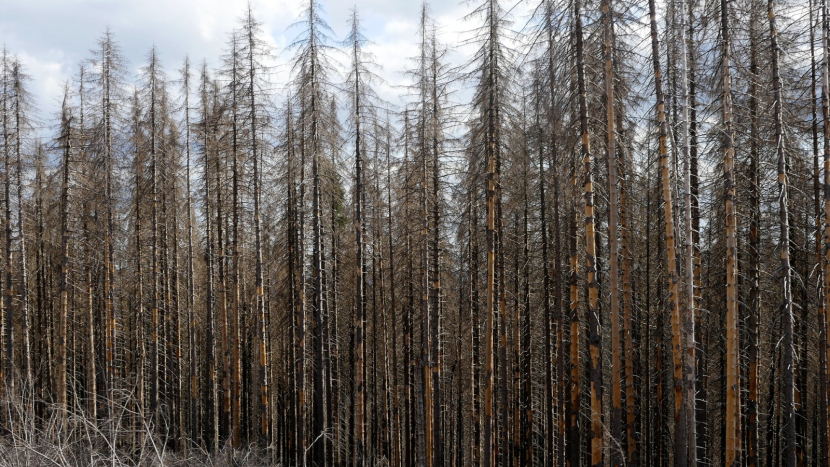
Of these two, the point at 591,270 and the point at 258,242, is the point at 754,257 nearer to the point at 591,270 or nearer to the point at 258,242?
the point at 591,270

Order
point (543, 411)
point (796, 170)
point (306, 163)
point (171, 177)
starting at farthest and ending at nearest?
point (543, 411) → point (171, 177) → point (306, 163) → point (796, 170)

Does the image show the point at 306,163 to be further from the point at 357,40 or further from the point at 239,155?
the point at 357,40

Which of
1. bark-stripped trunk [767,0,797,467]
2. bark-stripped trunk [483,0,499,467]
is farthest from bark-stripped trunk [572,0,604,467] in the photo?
bark-stripped trunk [767,0,797,467]

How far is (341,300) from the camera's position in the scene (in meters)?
26.2

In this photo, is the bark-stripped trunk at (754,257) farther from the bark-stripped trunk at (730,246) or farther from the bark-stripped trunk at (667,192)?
the bark-stripped trunk at (667,192)

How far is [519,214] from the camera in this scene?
1978cm

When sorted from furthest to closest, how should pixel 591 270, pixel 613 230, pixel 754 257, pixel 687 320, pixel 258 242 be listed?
pixel 258 242 → pixel 754 257 → pixel 591 270 → pixel 613 230 → pixel 687 320

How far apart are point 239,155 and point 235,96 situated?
1924 mm

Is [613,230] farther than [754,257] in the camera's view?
No

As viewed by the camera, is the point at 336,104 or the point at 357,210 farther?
the point at 336,104

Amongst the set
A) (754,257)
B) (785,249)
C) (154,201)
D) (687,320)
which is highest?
(154,201)

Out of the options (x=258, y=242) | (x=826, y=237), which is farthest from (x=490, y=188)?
(x=826, y=237)

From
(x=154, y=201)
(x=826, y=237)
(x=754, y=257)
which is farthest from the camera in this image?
(x=154, y=201)

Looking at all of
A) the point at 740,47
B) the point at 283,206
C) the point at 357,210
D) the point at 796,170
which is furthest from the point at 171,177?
the point at 796,170
